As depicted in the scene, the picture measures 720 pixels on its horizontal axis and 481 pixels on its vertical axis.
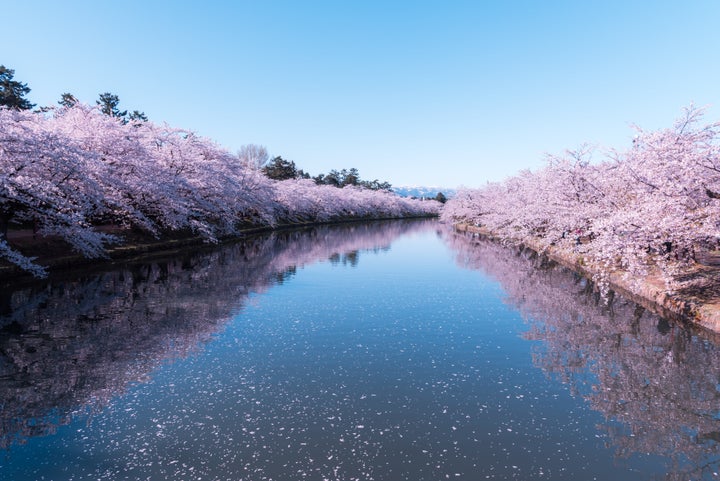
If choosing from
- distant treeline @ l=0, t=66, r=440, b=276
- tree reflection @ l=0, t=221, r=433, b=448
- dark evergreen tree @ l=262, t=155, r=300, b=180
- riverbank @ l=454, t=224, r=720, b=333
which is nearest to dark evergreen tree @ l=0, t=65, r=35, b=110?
distant treeline @ l=0, t=66, r=440, b=276

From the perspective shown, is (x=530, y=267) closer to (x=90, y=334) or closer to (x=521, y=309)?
(x=521, y=309)

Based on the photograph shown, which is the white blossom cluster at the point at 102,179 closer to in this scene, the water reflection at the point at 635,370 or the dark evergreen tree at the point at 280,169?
the water reflection at the point at 635,370

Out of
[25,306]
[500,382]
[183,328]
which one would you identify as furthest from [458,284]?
[25,306]

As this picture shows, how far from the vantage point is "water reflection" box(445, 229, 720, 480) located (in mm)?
7176

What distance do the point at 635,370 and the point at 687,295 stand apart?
7530mm

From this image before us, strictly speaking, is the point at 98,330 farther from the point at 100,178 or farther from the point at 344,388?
the point at 100,178

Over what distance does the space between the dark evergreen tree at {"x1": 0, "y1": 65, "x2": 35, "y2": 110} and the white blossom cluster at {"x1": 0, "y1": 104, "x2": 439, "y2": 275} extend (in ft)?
50.6

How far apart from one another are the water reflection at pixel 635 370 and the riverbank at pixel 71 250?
2001 cm

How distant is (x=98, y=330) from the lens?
12.1 metres

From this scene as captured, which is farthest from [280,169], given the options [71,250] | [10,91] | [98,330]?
[98,330]

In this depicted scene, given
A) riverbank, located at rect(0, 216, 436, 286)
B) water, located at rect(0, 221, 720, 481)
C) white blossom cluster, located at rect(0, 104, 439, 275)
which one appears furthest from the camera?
riverbank, located at rect(0, 216, 436, 286)

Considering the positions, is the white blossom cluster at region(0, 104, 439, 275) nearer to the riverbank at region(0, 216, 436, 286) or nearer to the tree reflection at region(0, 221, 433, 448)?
the riverbank at region(0, 216, 436, 286)

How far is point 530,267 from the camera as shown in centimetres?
2728

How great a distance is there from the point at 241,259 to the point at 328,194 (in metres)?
53.5
